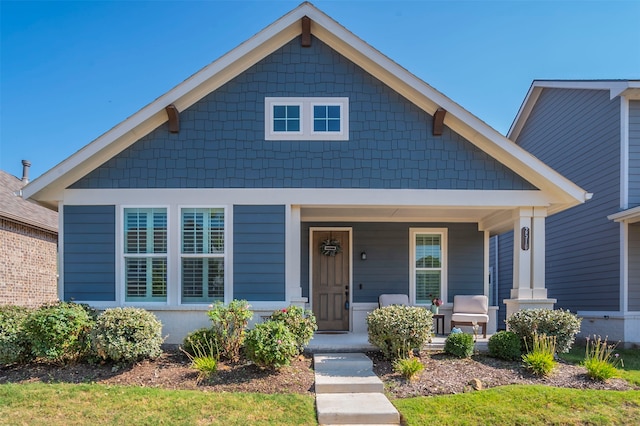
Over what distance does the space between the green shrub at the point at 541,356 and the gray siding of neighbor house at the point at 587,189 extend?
4.17 m

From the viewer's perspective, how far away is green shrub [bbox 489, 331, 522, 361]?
296 inches

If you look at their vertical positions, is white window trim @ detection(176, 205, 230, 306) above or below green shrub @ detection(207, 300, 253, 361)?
above

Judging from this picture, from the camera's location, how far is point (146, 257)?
8.46m

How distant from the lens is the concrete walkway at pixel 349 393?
5.59 metres

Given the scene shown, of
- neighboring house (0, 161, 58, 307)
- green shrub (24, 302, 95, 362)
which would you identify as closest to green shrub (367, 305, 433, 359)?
green shrub (24, 302, 95, 362)

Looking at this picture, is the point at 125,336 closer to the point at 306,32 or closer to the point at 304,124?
the point at 304,124

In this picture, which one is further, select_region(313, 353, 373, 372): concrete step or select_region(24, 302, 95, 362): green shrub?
select_region(313, 353, 373, 372): concrete step

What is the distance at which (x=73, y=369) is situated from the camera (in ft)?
22.8

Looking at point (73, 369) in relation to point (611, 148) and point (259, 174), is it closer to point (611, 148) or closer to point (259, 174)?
Result: point (259, 174)

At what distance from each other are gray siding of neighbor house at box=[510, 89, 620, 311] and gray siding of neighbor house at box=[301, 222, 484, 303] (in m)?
2.97

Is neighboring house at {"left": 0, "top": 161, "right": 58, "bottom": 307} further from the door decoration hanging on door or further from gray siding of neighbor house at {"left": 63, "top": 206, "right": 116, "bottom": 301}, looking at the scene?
the door decoration hanging on door

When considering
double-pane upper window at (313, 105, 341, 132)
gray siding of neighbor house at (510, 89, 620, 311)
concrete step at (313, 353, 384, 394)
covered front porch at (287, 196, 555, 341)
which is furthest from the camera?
gray siding of neighbor house at (510, 89, 620, 311)

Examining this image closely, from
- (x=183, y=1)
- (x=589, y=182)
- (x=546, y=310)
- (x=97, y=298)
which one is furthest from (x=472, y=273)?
(x=183, y=1)

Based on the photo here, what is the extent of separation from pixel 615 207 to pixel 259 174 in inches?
317
